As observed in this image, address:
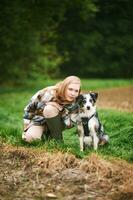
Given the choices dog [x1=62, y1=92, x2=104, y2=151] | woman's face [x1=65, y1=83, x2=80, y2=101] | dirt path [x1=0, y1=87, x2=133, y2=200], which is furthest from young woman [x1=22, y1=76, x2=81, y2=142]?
dirt path [x1=0, y1=87, x2=133, y2=200]

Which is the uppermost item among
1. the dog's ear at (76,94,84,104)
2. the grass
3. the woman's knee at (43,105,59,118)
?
the dog's ear at (76,94,84,104)

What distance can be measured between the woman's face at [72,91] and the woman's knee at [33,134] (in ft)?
2.20

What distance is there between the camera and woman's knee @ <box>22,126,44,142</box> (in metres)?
8.00

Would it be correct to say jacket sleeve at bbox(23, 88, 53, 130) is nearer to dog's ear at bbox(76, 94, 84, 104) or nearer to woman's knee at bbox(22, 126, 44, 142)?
woman's knee at bbox(22, 126, 44, 142)

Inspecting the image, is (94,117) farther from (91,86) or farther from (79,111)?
(91,86)

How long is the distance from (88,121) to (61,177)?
1.34 metres

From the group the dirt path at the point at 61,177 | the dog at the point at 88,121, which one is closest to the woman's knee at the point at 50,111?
the dog at the point at 88,121

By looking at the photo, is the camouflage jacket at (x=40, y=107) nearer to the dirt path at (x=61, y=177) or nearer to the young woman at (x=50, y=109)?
the young woman at (x=50, y=109)

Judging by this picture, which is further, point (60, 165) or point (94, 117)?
point (94, 117)

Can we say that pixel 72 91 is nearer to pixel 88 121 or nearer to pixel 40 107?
pixel 88 121

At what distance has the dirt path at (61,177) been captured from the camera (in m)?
6.01

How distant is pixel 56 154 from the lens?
282 inches

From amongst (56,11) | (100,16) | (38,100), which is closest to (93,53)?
(100,16)

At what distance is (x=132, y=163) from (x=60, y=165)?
0.89m
